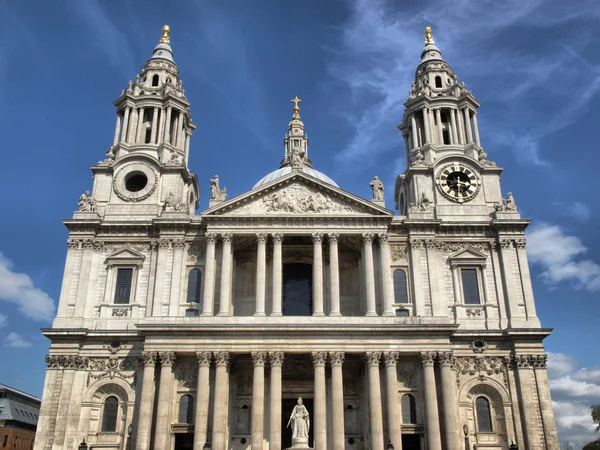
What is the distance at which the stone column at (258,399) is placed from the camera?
34.1 m

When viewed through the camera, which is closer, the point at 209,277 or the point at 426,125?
the point at 209,277

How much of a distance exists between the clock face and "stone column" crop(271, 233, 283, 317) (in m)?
13.0

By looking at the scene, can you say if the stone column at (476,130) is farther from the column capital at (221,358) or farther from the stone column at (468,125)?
the column capital at (221,358)

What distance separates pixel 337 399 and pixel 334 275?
25.5 feet

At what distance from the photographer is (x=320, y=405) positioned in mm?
34812

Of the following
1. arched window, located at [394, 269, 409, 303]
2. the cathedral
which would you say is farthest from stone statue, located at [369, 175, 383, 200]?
arched window, located at [394, 269, 409, 303]

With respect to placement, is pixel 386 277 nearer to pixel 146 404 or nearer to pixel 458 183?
pixel 458 183

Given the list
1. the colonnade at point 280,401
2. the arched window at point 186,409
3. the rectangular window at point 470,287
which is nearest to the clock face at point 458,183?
the rectangular window at point 470,287

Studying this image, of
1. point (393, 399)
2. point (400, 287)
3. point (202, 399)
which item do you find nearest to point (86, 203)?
point (202, 399)

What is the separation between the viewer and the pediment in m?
40.4

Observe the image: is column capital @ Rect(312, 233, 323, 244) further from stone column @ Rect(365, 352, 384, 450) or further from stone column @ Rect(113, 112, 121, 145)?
stone column @ Rect(113, 112, 121, 145)

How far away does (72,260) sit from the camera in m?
40.8

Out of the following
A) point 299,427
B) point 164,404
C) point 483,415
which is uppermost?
point 164,404

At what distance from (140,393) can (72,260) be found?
10263mm
